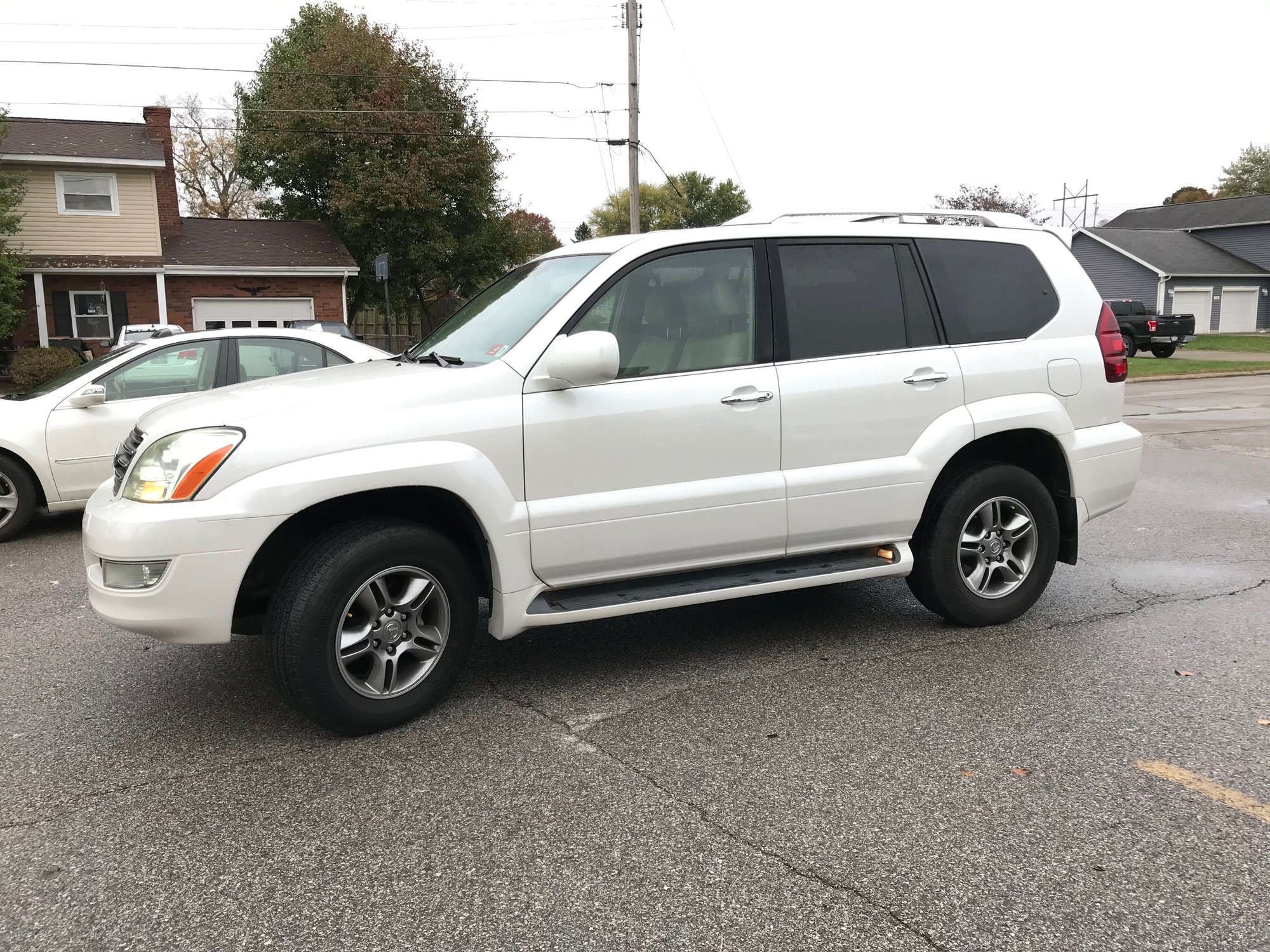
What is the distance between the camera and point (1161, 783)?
361 cm

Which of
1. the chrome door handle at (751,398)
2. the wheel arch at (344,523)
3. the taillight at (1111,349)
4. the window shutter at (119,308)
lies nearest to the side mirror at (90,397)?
the wheel arch at (344,523)

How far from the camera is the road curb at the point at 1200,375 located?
2433cm

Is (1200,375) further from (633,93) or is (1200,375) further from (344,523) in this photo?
(344,523)

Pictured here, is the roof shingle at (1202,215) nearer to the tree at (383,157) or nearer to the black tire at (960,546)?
the tree at (383,157)

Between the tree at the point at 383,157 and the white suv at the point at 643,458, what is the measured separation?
1228 inches

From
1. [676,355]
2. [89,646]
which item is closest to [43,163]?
[89,646]

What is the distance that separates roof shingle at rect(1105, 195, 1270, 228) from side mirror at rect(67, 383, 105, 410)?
59.6 meters

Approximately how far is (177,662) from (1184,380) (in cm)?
2467

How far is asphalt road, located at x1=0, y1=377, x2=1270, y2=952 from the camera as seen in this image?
9.37 ft

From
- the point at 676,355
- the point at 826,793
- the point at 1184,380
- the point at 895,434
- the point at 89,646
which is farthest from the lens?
the point at 1184,380

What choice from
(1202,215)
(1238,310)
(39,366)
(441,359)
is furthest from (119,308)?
(1202,215)

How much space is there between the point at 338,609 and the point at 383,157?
33537mm

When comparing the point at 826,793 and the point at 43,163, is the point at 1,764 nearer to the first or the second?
the point at 826,793

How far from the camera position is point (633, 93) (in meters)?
25.4
